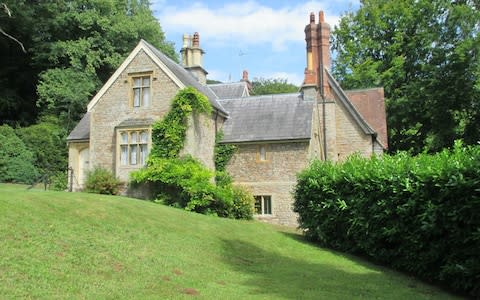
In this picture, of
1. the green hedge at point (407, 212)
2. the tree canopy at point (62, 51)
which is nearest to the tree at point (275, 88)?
the tree canopy at point (62, 51)

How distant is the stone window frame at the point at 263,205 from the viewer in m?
26.5

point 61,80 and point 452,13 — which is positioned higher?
point 452,13

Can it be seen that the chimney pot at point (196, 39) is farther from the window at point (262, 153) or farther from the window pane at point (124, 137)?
the window pane at point (124, 137)

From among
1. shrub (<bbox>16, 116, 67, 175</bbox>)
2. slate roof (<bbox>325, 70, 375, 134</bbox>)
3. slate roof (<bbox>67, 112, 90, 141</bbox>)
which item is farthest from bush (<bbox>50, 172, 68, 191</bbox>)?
slate roof (<bbox>325, 70, 375, 134</bbox>)

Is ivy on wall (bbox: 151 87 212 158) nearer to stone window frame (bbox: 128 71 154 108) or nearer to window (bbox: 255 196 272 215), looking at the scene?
stone window frame (bbox: 128 71 154 108)

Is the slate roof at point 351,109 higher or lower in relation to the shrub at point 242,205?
higher

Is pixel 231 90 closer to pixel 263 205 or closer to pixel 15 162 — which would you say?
pixel 263 205

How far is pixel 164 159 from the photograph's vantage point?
2377 cm

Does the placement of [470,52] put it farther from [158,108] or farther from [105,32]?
[105,32]

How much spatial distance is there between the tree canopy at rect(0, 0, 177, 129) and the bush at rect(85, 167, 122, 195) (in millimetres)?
16597

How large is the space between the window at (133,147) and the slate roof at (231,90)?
33.6 feet

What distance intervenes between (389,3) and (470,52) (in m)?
8.29

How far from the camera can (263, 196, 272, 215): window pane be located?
26.5 meters

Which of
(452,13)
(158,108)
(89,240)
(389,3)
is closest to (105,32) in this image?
(158,108)
